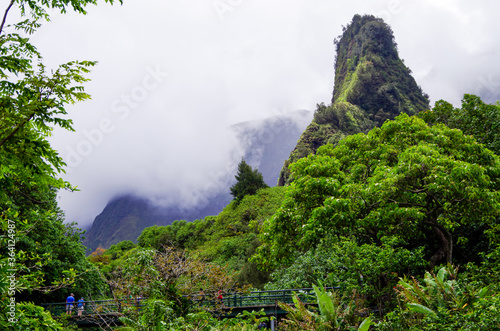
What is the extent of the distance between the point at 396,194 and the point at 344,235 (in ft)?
9.02

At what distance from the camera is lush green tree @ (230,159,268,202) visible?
4775 cm

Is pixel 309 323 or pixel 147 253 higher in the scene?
pixel 147 253

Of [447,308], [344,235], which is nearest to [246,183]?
[344,235]

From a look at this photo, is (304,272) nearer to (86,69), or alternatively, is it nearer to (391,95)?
(86,69)

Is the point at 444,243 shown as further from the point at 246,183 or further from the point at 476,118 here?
the point at 246,183

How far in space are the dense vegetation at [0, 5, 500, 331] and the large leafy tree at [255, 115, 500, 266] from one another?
0.16 ft

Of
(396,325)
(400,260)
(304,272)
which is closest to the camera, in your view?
(396,325)

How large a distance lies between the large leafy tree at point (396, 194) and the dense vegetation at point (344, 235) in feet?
0.16

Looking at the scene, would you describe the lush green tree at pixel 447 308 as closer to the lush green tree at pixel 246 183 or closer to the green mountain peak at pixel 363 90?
the lush green tree at pixel 246 183

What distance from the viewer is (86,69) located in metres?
4.33

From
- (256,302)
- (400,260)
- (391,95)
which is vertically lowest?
(256,302)

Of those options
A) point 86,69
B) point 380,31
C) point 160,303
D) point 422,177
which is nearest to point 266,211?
point 422,177

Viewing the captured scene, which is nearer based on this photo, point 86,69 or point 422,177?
point 86,69

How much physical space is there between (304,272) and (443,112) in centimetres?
1127
